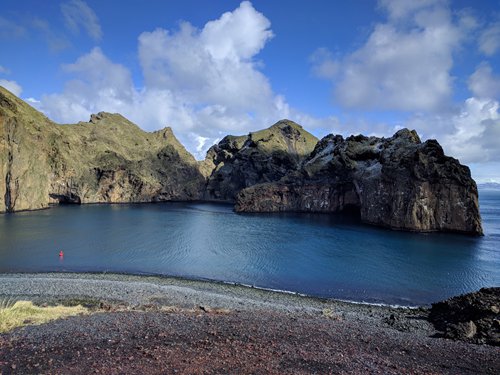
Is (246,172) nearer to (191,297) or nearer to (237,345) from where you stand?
(191,297)

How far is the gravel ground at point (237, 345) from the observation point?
15.1 metres

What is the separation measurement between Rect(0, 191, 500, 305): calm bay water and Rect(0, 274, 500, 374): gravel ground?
1112cm

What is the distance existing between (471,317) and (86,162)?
5640 inches

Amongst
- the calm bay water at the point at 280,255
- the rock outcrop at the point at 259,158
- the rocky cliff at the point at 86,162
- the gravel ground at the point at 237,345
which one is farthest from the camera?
the rock outcrop at the point at 259,158

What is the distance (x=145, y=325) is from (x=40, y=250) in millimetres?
40249

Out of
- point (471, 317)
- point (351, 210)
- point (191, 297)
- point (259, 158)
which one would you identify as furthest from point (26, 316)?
point (259, 158)

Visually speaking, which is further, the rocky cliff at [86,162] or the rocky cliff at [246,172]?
the rocky cliff at [86,162]

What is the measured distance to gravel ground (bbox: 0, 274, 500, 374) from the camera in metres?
15.1

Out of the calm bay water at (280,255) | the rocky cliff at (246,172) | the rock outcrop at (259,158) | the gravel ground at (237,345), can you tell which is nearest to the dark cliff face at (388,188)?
the rocky cliff at (246,172)

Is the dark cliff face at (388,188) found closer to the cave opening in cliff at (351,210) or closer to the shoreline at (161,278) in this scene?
the cave opening in cliff at (351,210)

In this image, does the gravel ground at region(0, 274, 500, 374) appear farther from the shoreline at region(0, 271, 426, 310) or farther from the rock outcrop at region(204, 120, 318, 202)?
the rock outcrop at region(204, 120, 318, 202)

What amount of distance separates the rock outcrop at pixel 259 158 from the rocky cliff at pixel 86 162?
1225cm

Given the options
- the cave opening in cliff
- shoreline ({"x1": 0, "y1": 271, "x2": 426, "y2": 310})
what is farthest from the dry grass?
the cave opening in cliff

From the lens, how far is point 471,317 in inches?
977
